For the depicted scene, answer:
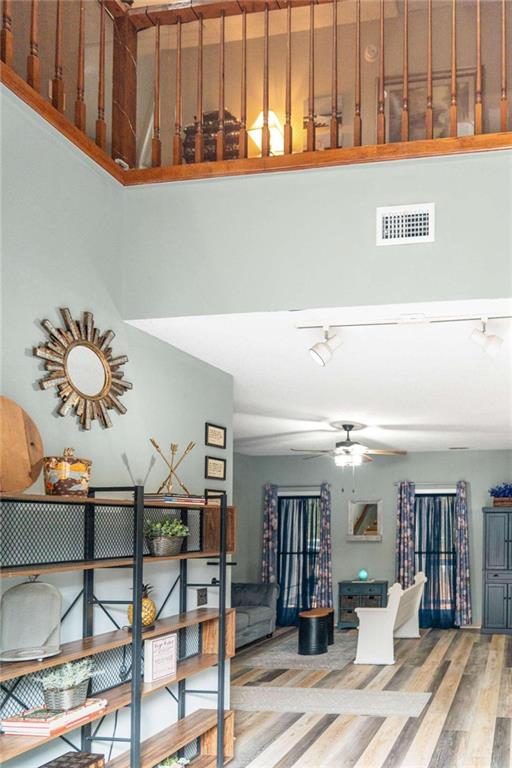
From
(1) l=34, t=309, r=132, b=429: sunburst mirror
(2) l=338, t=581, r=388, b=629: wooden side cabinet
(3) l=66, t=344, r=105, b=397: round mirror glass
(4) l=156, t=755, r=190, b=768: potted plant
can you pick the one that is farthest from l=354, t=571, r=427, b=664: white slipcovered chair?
(3) l=66, t=344, r=105, b=397: round mirror glass

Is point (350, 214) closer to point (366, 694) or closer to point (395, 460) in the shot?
point (366, 694)

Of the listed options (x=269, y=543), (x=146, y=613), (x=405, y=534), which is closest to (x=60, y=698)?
(x=146, y=613)

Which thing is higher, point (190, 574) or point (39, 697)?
point (190, 574)

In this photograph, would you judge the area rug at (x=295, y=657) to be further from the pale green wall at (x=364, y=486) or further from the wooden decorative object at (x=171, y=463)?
the wooden decorative object at (x=171, y=463)

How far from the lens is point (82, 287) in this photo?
425cm

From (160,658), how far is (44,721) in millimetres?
1207

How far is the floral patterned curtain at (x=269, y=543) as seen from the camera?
13742 mm

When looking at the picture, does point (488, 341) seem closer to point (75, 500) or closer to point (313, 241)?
point (313, 241)

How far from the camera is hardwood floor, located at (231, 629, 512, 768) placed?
6008 mm

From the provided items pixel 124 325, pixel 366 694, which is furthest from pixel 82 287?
pixel 366 694

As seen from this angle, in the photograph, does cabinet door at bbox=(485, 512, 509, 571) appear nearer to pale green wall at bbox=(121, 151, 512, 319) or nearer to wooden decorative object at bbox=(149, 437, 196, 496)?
wooden decorative object at bbox=(149, 437, 196, 496)

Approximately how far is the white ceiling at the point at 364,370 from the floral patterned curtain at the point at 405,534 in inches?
123

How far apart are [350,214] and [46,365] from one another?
1.66 meters

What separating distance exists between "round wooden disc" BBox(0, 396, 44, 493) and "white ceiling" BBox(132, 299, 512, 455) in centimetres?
136
